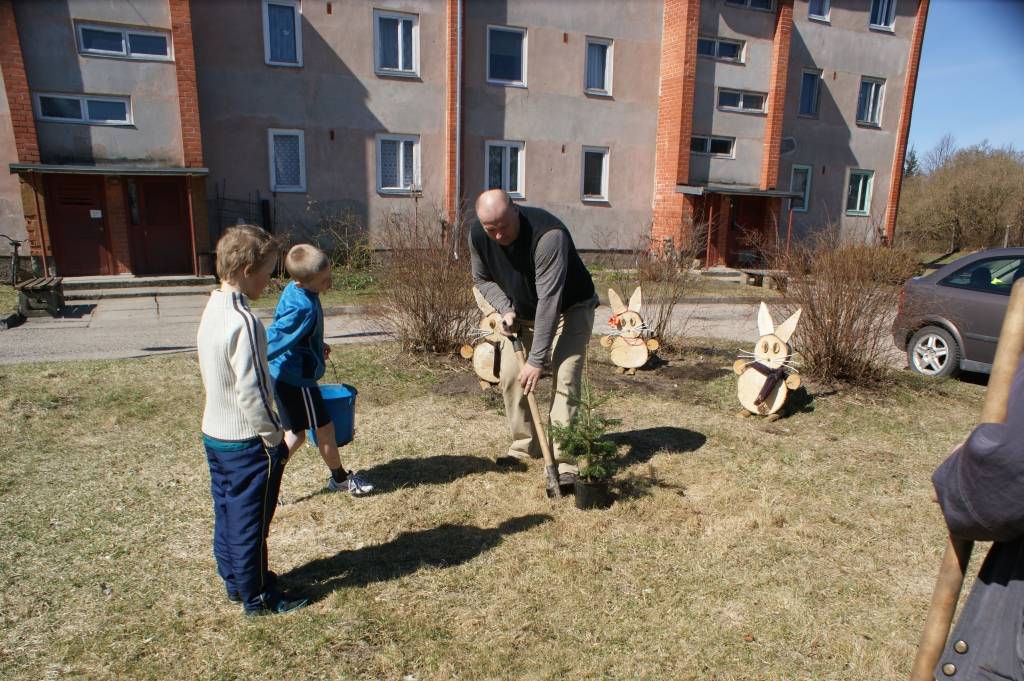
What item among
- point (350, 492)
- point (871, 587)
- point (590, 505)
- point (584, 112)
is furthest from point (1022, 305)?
point (584, 112)

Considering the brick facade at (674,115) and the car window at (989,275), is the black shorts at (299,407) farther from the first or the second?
the brick facade at (674,115)

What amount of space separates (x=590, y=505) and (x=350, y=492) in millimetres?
1556

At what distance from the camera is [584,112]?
1920 centimetres

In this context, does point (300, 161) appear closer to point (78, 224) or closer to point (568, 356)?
point (78, 224)

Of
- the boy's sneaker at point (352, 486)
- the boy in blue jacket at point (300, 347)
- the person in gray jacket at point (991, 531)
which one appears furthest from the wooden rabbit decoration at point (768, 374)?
the person in gray jacket at point (991, 531)

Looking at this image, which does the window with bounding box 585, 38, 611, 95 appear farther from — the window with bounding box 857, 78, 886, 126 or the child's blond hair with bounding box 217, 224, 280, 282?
the child's blond hair with bounding box 217, 224, 280, 282

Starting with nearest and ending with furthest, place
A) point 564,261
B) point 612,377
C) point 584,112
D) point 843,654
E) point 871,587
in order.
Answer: point 843,654, point 871,587, point 564,261, point 612,377, point 584,112

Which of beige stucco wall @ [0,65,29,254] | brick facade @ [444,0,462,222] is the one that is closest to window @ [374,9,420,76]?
brick facade @ [444,0,462,222]

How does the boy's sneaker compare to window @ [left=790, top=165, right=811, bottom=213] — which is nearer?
the boy's sneaker

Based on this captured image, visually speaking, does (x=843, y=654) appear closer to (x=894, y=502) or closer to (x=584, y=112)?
(x=894, y=502)

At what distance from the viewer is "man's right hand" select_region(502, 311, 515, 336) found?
14.4 ft

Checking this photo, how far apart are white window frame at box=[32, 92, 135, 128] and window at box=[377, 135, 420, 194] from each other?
18.4 ft

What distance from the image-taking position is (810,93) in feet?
72.2

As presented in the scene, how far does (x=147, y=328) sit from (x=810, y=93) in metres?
20.7
